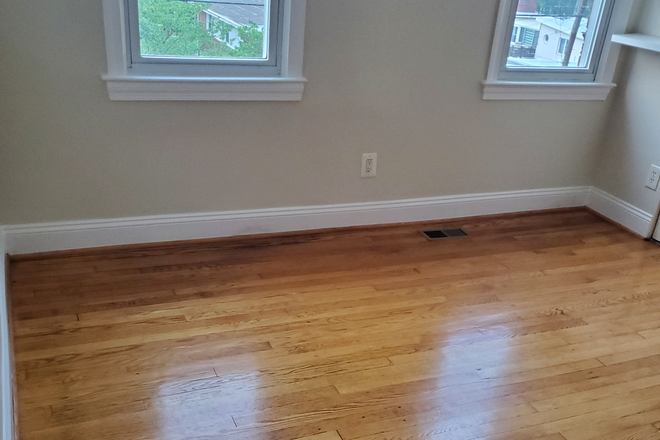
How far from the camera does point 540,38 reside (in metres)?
3.03

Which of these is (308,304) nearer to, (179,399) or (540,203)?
(179,399)

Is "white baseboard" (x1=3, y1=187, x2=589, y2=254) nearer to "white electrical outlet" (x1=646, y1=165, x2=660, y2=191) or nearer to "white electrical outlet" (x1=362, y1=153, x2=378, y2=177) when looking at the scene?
"white electrical outlet" (x1=362, y1=153, x2=378, y2=177)

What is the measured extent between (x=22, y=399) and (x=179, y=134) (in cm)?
122

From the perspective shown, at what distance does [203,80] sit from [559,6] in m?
1.83

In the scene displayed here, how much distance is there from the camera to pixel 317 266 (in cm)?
261

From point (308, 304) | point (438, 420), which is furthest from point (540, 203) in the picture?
point (438, 420)

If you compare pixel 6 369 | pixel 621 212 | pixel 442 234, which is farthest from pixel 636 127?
pixel 6 369

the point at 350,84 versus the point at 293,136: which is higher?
the point at 350,84

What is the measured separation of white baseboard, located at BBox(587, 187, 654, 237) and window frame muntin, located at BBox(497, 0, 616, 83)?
2.17ft

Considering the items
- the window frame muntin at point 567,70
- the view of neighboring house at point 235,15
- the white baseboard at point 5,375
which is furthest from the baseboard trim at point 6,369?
the window frame muntin at point 567,70

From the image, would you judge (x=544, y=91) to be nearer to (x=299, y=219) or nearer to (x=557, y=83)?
(x=557, y=83)

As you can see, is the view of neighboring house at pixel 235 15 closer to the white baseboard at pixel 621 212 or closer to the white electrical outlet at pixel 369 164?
the white electrical outlet at pixel 369 164

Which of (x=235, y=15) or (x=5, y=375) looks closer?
(x=5, y=375)

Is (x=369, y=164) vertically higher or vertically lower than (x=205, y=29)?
lower
